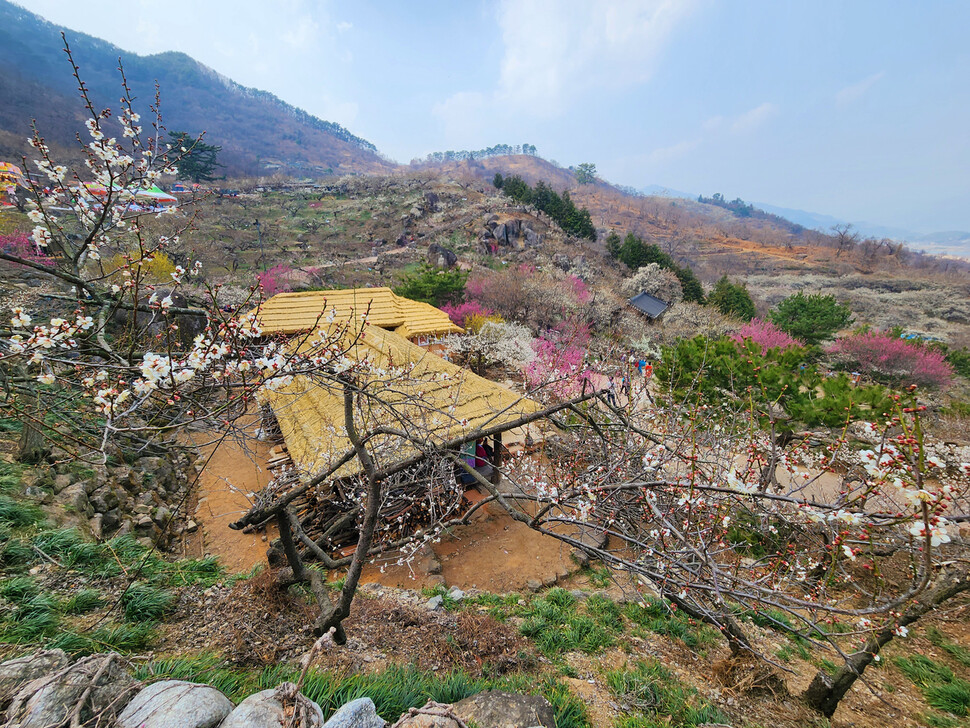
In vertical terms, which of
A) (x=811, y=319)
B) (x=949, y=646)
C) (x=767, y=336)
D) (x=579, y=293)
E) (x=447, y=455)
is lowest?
(x=949, y=646)

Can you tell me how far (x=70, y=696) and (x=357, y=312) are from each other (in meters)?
12.1

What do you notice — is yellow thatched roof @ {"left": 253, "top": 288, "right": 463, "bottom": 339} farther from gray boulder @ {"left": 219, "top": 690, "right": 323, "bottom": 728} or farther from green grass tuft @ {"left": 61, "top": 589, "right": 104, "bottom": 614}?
gray boulder @ {"left": 219, "top": 690, "right": 323, "bottom": 728}

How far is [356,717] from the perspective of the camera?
2162 mm

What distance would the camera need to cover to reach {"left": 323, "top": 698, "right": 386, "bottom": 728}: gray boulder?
2.12 meters

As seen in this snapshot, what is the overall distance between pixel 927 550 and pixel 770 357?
9.28m

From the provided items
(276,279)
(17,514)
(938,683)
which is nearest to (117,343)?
(17,514)

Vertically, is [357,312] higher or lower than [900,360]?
lower

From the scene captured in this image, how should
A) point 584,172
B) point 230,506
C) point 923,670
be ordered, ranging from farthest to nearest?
point 584,172
point 230,506
point 923,670

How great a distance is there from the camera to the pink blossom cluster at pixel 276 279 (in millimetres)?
22141

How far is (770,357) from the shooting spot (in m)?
9.92

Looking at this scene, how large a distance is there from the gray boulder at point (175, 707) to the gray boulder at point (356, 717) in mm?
612

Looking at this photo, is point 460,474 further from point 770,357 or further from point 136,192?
point 770,357

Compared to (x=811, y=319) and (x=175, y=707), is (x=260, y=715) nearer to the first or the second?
(x=175, y=707)

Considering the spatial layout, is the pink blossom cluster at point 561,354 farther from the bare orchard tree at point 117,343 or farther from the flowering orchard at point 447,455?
the bare orchard tree at point 117,343
